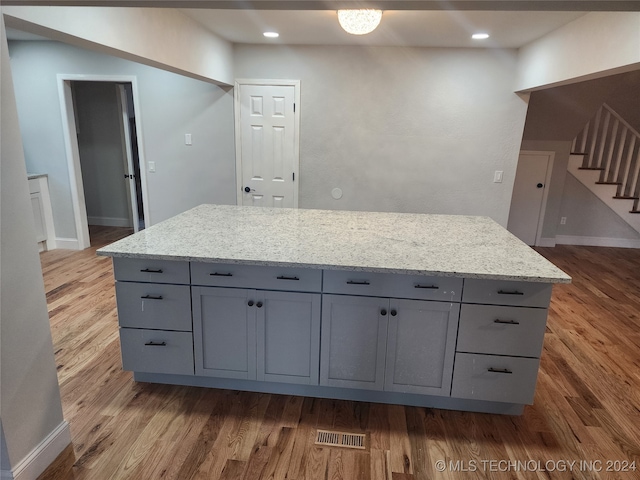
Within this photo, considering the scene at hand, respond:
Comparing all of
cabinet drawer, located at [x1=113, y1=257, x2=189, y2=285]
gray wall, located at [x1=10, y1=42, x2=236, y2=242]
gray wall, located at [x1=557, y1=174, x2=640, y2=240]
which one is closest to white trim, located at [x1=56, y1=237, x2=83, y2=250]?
gray wall, located at [x1=10, y1=42, x2=236, y2=242]

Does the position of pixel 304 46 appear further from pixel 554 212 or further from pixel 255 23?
pixel 554 212

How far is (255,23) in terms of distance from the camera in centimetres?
346

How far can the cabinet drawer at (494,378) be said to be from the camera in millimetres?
2052

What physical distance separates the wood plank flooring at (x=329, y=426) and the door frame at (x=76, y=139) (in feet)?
7.69

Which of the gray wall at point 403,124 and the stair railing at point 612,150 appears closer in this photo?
the gray wall at point 403,124

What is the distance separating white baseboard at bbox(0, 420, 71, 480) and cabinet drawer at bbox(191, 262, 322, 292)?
92cm

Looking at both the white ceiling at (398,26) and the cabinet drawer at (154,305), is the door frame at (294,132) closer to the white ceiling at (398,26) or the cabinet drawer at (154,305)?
the white ceiling at (398,26)

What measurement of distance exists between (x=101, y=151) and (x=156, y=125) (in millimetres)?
1627

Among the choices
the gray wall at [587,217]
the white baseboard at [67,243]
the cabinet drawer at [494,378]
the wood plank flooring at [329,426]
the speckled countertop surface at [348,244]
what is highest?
the speckled countertop surface at [348,244]

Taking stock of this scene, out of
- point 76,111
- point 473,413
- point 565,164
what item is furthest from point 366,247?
point 76,111

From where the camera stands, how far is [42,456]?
175 centimetres

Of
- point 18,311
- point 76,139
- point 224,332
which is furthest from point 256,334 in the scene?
point 76,139

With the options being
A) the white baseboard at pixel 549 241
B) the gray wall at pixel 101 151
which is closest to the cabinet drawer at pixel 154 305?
the gray wall at pixel 101 151

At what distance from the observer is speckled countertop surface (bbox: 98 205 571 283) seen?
192 cm
